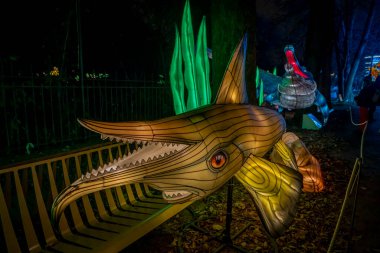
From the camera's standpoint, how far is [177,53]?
2.34m

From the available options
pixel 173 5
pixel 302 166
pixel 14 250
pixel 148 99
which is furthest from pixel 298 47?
pixel 14 250

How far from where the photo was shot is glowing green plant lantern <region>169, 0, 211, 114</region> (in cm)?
222

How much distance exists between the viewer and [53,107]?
7.68 meters

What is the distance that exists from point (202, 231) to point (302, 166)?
1489 millimetres

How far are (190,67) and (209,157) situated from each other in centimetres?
89

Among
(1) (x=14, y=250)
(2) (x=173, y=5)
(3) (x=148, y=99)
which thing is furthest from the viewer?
(2) (x=173, y=5)

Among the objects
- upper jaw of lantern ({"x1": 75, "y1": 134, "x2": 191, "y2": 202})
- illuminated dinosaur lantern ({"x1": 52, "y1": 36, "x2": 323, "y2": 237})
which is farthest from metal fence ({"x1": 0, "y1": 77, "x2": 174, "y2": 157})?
illuminated dinosaur lantern ({"x1": 52, "y1": 36, "x2": 323, "y2": 237})

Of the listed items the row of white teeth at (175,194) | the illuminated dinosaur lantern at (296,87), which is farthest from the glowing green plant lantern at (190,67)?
the illuminated dinosaur lantern at (296,87)

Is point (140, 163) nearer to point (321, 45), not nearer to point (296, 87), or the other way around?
point (296, 87)

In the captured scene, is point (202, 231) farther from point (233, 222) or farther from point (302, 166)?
point (302, 166)

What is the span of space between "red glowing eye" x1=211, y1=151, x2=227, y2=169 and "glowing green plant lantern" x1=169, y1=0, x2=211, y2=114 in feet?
2.35

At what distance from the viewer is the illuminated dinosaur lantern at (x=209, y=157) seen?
4.71ft

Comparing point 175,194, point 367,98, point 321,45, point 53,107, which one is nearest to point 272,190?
point 175,194

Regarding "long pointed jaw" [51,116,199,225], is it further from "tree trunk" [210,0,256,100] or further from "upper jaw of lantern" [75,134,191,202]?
"tree trunk" [210,0,256,100]
